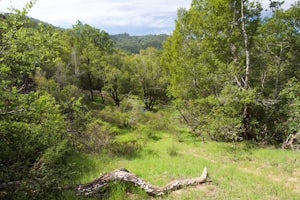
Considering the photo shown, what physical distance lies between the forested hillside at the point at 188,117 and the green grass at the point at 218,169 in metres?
0.05

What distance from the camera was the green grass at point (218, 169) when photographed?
592 centimetres

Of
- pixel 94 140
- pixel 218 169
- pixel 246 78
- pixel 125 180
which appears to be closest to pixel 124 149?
pixel 94 140

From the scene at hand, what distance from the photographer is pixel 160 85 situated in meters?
25.5

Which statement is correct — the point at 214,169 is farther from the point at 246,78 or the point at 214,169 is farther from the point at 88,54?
the point at 88,54

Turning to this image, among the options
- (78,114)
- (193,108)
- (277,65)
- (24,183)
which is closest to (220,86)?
(193,108)

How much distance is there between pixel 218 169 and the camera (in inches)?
318

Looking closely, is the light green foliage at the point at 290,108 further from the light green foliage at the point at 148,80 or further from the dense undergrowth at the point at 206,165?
the light green foliage at the point at 148,80

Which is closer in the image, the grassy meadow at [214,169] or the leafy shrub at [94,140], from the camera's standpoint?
the grassy meadow at [214,169]

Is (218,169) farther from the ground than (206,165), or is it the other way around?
(218,169)

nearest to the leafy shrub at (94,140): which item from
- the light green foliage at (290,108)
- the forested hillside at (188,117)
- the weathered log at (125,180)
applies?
the forested hillside at (188,117)

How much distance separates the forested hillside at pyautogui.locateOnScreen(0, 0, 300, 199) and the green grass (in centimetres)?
5

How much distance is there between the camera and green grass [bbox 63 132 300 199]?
592 cm

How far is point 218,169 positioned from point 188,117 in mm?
7122

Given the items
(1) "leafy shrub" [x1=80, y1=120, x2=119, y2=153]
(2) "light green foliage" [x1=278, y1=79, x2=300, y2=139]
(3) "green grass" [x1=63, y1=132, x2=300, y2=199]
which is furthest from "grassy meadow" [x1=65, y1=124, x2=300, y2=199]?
(2) "light green foliage" [x1=278, y1=79, x2=300, y2=139]
